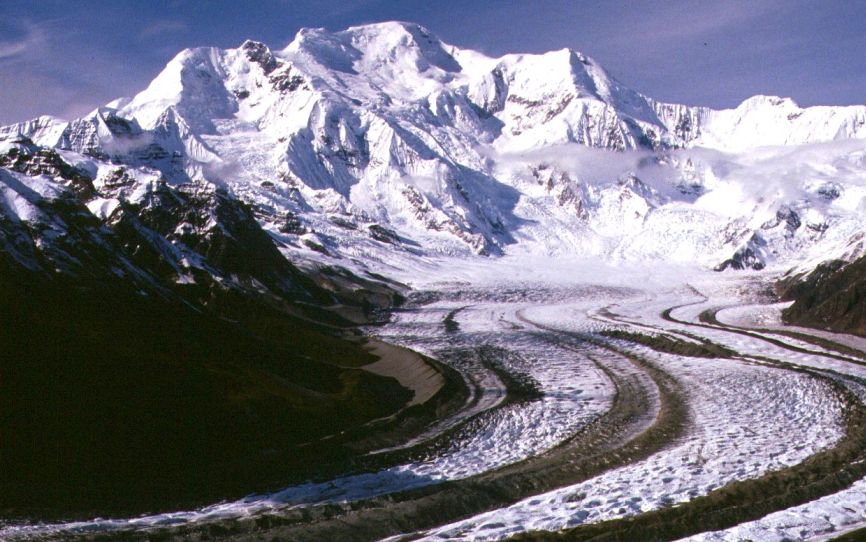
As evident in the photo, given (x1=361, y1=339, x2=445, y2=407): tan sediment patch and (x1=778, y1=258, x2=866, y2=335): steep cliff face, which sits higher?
(x1=361, y1=339, x2=445, y2=407): tan sediment patch

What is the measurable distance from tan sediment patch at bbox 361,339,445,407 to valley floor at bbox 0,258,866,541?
3.13 feet

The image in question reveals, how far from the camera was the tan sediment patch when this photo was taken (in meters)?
47.5

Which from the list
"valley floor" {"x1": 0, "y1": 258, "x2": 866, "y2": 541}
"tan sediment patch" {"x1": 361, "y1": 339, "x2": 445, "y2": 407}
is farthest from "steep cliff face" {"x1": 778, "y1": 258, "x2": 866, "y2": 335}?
"tan sediment patch" {"x1": 361, "y1": 339, "x2": 445, "y2": 407}

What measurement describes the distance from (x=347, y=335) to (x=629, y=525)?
65260 mm

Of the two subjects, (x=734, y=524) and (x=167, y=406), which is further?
(x=167, y=406)

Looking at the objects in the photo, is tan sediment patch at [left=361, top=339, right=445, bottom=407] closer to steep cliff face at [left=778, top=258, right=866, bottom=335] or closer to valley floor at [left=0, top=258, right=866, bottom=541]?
valley floor at [left=0, top=258, right=866, bottom=541]

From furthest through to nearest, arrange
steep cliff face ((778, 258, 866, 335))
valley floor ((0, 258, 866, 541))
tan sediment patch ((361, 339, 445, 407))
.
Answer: steep cliff face ((778, 258, 866, 335)), tan sediment patch ((361, 339, 445, 407)), valley floor ((0, 258, 866, 541))

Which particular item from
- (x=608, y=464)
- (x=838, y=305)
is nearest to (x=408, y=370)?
(x=608, y=464)

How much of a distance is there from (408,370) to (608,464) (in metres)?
28.2

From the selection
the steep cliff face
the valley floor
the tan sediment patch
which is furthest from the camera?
the steep cliff face

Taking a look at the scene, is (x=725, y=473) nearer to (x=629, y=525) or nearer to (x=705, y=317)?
(x=629, y=525)

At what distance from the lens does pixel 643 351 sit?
211 feet

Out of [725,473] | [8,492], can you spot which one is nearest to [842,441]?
[725,473]

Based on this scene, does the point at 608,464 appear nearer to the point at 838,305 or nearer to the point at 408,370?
the point at 408,370
